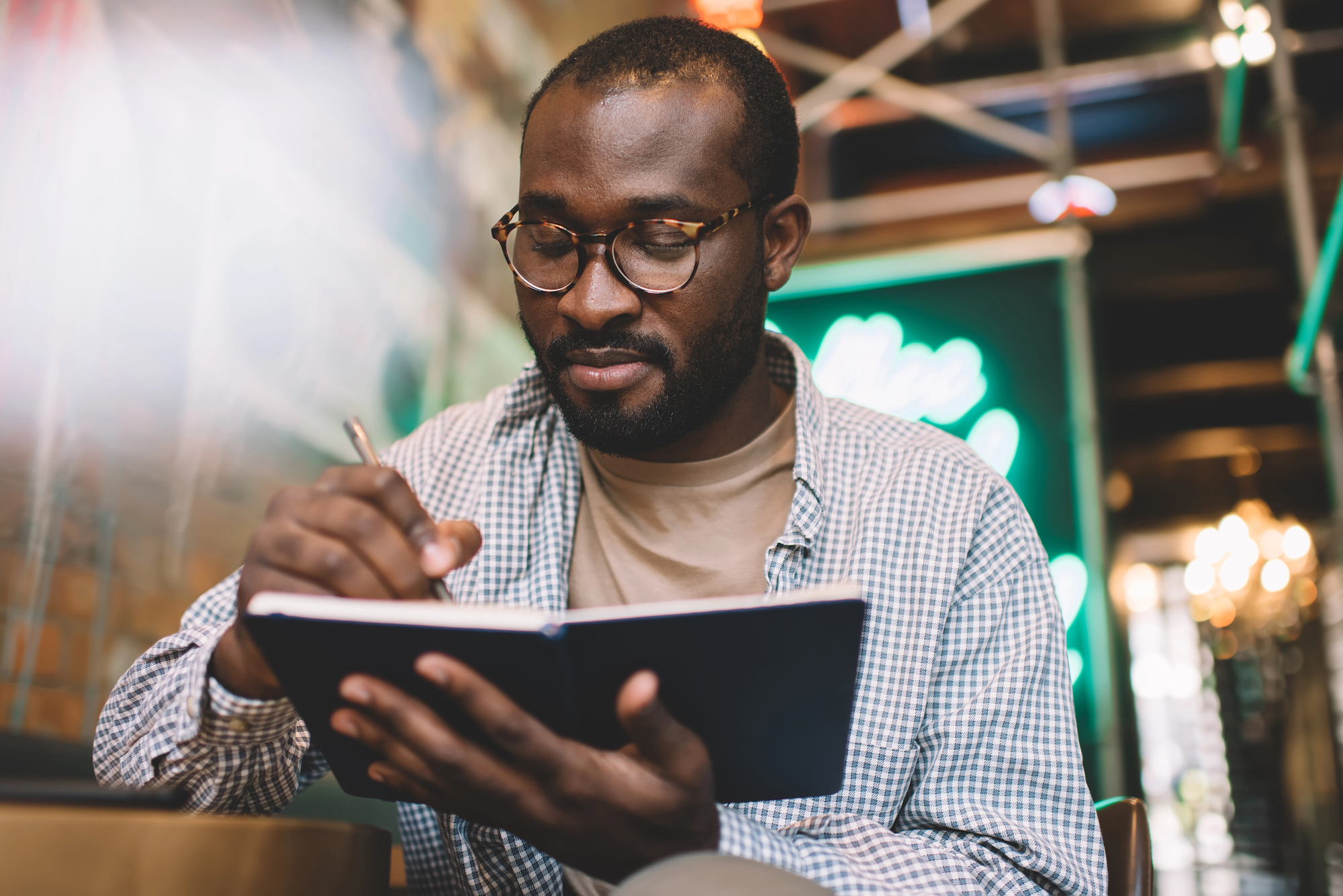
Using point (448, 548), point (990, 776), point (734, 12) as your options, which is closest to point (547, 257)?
point (448, 548)

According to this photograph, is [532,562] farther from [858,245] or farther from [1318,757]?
[1318,757]

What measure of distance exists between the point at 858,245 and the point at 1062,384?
0.77 m

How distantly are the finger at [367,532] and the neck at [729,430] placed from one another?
631mm

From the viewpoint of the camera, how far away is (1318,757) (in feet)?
22.0

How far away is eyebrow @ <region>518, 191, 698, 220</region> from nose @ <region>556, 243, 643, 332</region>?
6cm

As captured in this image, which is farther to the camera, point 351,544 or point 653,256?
point 653,256

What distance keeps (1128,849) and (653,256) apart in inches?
34.1

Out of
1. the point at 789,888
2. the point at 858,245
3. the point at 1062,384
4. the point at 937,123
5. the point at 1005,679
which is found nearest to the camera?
the point at 789,888

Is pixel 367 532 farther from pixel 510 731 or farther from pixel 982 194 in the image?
pixel 982 194

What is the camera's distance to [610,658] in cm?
70

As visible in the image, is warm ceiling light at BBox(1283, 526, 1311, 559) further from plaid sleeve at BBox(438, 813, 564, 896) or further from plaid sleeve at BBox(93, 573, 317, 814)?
plaid sleeve at BBox(93, 573, 317, 814)

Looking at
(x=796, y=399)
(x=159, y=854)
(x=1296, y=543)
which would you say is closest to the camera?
(x=159, y=854)

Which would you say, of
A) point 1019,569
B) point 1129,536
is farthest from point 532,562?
point 1129,536

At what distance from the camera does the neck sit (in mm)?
1417
